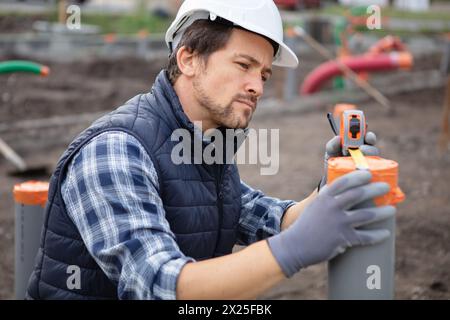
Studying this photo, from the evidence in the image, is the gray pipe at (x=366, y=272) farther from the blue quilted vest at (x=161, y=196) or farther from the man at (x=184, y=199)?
the blue quilted vest at (x=161, y=196)

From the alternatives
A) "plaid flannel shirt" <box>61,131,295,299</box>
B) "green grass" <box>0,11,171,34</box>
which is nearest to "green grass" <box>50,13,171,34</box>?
"green grass" <box>0,11,171,34</box>

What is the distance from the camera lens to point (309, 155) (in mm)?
7266

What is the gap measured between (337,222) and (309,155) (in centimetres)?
568

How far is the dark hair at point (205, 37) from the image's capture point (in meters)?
2.06

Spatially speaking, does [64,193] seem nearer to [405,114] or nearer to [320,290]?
[320,290]

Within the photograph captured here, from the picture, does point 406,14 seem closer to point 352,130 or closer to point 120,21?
point 120,21

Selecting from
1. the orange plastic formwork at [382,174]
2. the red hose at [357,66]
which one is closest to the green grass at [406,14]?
the red hose at [357,66]

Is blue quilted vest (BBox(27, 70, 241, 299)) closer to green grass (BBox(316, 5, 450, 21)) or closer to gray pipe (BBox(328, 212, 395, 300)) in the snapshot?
gray pipe (BBox(328, 212, 395, 300))

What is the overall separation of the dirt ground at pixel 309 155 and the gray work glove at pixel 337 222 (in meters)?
2.36

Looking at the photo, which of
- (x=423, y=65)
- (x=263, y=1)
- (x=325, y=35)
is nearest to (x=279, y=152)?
(x=263, y=1)

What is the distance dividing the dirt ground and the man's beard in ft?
6.79

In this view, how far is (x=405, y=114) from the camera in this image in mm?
9477

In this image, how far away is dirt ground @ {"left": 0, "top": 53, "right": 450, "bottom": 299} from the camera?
4262 mm
